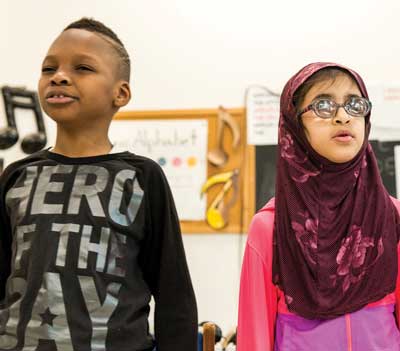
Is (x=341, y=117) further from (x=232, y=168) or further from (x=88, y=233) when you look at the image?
(x=232, y=168)

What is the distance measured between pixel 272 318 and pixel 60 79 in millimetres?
666

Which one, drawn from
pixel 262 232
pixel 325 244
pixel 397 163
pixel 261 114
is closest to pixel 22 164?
pixel 262 232

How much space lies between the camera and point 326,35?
2.17m

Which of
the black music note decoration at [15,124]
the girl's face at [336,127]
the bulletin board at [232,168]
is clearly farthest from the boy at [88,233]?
the black music note decoration at [15,124]

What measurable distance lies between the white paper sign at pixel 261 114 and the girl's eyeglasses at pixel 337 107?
1.02m

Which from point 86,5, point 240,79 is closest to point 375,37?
point 240,79

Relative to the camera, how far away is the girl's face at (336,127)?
1.14 m

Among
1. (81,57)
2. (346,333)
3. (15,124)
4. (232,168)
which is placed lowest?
(346,333)

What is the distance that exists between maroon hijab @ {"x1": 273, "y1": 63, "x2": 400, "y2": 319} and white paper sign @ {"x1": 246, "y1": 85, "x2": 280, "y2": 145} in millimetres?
971

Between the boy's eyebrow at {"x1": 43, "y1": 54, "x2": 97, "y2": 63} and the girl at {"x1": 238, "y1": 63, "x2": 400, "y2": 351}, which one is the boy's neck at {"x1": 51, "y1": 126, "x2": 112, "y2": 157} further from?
the girl at {"x1": 238, "y1": 63, "x2": 400, "y2": 351}

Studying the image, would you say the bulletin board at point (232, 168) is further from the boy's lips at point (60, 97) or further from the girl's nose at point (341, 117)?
the boy's lips at point (60, 97)

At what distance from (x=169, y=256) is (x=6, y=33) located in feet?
5.77

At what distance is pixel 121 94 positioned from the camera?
1.13 metres

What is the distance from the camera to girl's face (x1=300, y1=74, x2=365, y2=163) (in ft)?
3.75
